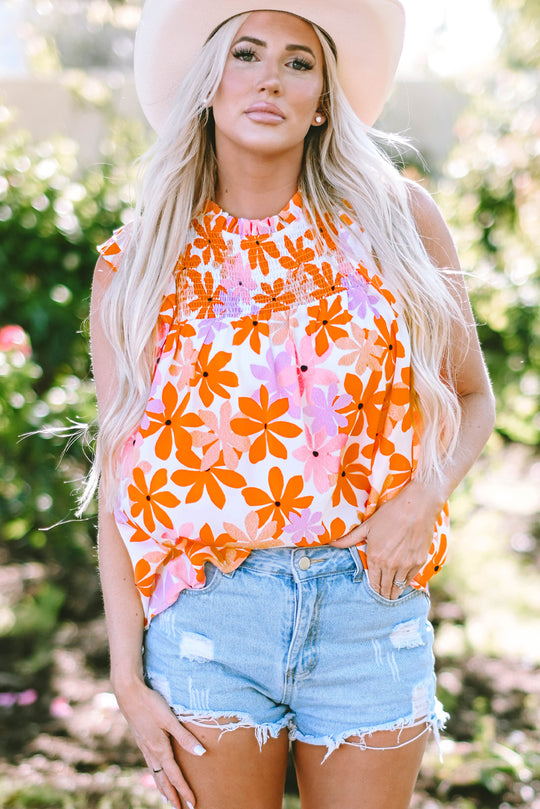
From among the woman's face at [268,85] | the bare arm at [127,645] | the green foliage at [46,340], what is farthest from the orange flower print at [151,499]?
the green foliage at [46,340]

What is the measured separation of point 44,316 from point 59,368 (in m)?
0.24

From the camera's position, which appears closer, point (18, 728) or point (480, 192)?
point (18, 728)

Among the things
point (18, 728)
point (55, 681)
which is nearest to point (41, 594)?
point (55, 681)

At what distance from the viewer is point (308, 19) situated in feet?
5.91

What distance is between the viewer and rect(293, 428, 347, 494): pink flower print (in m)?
1.65

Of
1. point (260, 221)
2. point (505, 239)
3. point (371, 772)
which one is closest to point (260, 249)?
point (260, 221)

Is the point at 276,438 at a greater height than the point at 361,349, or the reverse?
the point at 361,349

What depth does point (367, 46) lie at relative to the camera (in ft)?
6.25

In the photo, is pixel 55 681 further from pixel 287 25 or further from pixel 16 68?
pixel 16 68

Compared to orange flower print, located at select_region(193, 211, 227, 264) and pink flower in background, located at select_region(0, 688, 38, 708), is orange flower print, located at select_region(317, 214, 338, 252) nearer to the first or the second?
orange flower print, located at select_region(193, 211, 227, 264)

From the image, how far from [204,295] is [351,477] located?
474mm

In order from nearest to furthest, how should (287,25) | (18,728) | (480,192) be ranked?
1. (287,25)
2. (18,728)
3. (480,192)

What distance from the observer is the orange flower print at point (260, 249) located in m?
1.80

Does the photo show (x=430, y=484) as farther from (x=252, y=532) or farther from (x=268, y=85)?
(x=268, y=85)
